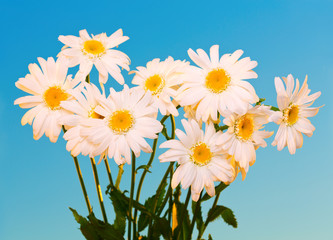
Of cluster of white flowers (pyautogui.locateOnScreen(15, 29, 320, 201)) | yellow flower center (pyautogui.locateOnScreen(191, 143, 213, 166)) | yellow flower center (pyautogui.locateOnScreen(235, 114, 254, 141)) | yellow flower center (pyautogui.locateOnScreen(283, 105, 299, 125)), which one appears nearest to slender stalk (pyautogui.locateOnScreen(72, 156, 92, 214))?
cluster of white flowers (pyautogui.locateOnScreen(15, 29, 320, 201))

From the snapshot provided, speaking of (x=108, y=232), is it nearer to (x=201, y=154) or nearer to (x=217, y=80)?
(x=201, y=154)

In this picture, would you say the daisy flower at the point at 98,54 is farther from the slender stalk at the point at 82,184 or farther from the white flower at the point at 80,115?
the slender stalk at the point at 82,184

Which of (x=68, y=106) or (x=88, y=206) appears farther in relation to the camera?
(x=88, y=206)

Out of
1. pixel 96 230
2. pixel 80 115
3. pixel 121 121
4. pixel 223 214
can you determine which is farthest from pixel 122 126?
pixel 223 214

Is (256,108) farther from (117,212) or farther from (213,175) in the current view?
(117,212)

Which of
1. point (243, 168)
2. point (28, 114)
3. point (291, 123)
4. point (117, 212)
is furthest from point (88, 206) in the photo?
point (291, 123)

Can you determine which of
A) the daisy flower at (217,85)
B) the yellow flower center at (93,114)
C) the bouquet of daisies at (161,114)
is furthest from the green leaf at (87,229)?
the daisy flower at (217,85)

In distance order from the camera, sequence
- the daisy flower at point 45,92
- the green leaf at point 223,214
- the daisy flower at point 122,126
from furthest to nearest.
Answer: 1. the green leaf at point 223,214
2. the daisy flower at point 45,92
3. the daisy flower at point 122,126
